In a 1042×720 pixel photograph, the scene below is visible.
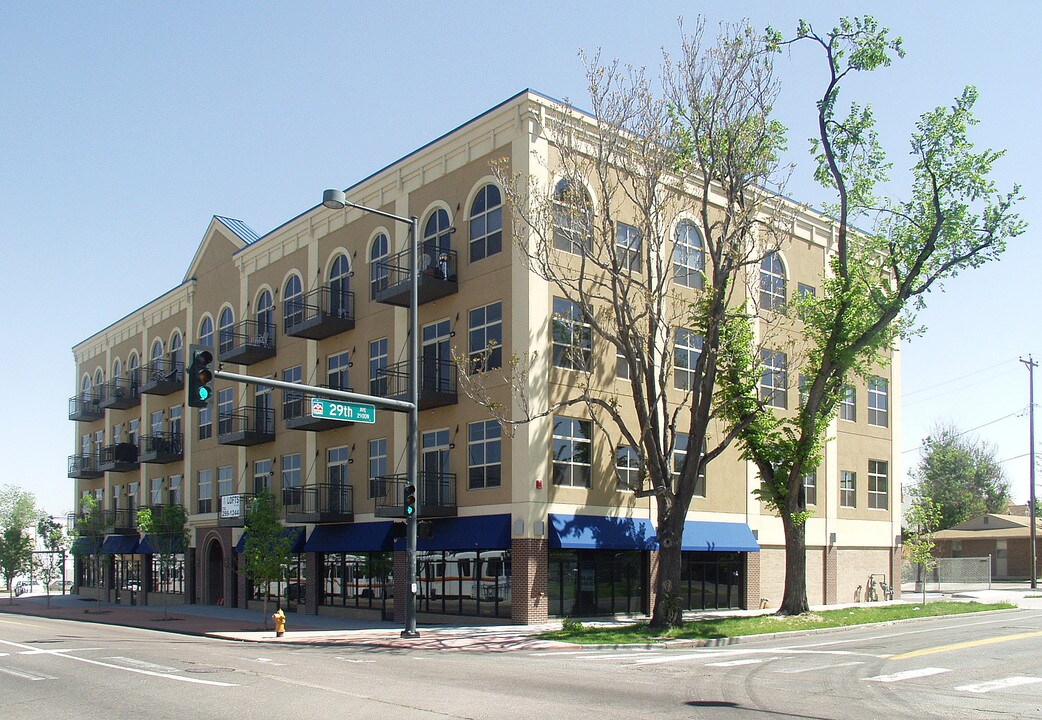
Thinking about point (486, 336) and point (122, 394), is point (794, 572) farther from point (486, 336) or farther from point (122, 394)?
point (122, 394)

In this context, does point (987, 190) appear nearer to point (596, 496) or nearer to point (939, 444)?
point (596, 496)

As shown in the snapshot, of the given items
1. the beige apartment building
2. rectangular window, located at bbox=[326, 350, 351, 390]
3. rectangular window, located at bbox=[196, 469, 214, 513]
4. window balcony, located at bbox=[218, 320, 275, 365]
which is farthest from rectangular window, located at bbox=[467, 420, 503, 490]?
rectangular window, located at bbox=[196, 469, 214, 513]

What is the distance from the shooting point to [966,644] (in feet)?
69.9

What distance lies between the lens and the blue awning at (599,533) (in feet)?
89.7

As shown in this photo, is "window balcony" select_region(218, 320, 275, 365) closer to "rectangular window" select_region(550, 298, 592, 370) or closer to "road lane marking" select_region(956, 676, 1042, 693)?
"rectangular window" select_region(550, 298, 592, 370)

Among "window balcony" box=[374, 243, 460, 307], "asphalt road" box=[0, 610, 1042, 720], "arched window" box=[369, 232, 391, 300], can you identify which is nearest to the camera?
"asphalt road" box=[0, 610, 1042, 720]

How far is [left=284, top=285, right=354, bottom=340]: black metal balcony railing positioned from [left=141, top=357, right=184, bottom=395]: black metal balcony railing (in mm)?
12155

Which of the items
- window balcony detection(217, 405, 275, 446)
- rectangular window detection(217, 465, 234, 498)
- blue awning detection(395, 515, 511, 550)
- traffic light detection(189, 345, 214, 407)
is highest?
traffic light detection(189, 345, 214, 407)

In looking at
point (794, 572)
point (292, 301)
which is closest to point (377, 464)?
point (292, 301)

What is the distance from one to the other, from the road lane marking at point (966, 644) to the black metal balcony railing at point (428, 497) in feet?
45.3

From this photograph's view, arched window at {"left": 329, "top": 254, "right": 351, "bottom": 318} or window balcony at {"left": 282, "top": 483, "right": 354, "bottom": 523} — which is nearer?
window balcony at {"left": 282, "top": 483, "right": 354, "bottom": 523}

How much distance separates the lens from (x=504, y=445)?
27984mm

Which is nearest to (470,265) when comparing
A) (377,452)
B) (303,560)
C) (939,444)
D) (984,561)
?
(377,452)

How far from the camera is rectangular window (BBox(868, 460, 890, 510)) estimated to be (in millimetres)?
40188
